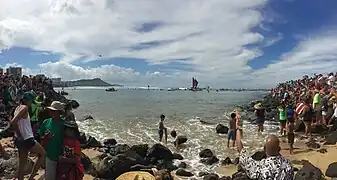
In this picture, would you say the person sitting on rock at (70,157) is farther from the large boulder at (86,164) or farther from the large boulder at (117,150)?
the large boulder at (117,150)

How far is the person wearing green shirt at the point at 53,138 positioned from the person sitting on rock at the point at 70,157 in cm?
12

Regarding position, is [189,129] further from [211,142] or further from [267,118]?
[267,118]

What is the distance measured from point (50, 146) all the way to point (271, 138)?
133 inches

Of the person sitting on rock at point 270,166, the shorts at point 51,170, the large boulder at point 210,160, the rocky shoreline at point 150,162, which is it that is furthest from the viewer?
the large boulder at point 210,160

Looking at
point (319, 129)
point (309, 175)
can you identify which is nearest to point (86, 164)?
point (309, 175)

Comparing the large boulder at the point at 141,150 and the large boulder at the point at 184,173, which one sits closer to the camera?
the large boulder at the point at 184,173

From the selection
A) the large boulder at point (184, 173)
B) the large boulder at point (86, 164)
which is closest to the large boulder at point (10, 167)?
the large boulder at point (86, 164)

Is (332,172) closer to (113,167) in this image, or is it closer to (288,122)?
(113,167)

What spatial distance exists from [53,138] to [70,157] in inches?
15.5

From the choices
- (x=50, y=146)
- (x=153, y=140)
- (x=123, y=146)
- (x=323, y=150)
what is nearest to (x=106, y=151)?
(x=123, y=146)

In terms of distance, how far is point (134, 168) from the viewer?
10.1 m

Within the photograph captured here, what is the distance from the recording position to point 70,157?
17.5 ft

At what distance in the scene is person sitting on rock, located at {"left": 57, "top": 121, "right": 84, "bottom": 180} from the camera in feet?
17.5

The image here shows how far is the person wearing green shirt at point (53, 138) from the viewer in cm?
542
